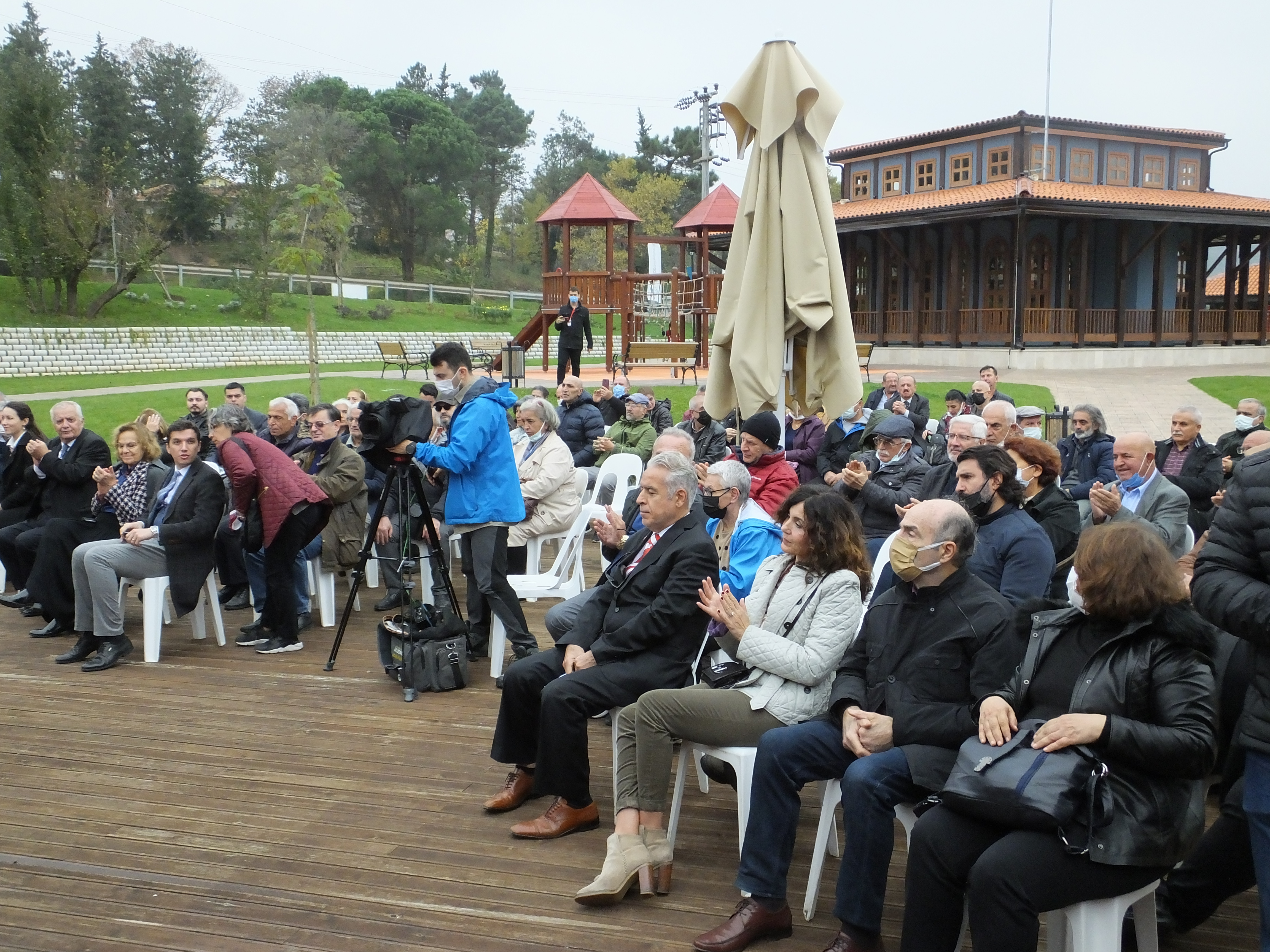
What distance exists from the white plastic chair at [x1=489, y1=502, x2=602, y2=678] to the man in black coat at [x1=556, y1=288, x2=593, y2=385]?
11.1 m

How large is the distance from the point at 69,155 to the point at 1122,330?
96.7 ft

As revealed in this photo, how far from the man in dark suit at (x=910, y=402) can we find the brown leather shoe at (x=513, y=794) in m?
6.20

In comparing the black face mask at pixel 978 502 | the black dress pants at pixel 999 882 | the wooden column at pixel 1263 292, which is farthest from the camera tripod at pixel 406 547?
the wooden column at pixel 1263 292

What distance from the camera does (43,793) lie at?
440cm

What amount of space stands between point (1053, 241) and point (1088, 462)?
A: 1869 cm

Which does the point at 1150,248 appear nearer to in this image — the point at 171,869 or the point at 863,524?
the point at 863,524

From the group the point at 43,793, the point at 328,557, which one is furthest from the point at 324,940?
the point at 328,557

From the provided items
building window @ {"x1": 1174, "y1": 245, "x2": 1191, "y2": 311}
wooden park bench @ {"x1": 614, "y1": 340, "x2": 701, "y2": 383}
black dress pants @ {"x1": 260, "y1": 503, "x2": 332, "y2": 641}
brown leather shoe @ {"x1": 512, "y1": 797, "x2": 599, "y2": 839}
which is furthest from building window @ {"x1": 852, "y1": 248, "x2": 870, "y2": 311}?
brown leather shoe @ {"x1": 512, "y1": 797, "x2": 599, "y2": 839}

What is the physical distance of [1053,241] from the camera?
23719 millimetres

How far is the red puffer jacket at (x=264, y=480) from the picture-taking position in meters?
6.29

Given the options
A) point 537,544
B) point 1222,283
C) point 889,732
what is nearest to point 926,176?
point 1222,283

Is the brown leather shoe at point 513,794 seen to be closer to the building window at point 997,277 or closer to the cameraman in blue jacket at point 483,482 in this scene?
the cameraman in blue jacket at point 483,482

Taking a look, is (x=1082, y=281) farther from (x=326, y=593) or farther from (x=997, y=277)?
(x=326, y=593)

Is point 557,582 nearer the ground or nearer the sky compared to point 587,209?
nearer the ground
